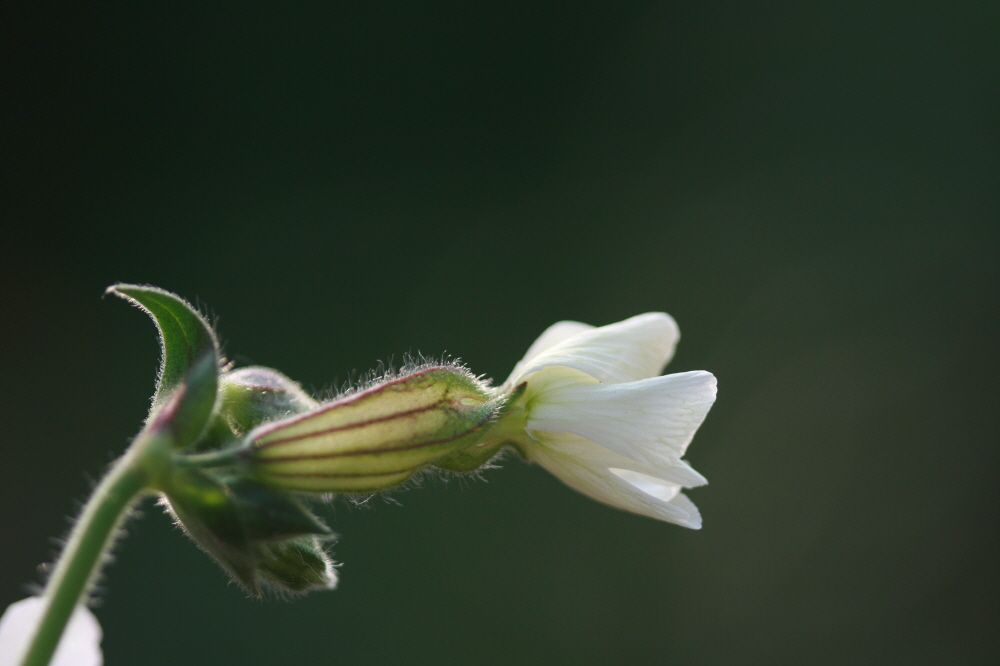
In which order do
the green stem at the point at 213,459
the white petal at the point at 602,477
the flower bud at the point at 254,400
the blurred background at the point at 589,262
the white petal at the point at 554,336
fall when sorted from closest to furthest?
the green stem at the point at 213,459 < the flower bud at the point at 254,400 < the white petal at the point at 602,477 < the white petal at the point at 554,336 < the blurred background at the point at 589,262

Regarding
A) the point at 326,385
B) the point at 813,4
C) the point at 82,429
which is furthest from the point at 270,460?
the point at 813,4

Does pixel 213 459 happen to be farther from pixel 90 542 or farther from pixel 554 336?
pixel 554 336

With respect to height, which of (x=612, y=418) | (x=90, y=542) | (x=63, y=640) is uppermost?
(x=612, y=418)

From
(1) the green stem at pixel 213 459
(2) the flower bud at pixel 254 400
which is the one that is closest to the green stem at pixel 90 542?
(1) the green stem at pixel 213 459

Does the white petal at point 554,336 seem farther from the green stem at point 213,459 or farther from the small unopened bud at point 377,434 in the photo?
the green stem at point 213,459

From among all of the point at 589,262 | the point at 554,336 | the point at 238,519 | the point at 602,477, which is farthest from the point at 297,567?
the point at 589,262

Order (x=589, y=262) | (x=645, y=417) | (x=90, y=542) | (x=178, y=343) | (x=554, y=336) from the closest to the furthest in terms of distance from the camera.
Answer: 1. (x=90, y=542)
2. (x=178, y=343)
3. (x=645, y=417)
4. (x=554, y=336)
5. (x=589, y=262)

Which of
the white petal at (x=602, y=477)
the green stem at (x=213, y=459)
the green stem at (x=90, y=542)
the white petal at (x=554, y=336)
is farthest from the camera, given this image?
the white petal at (x=554, y=336)
